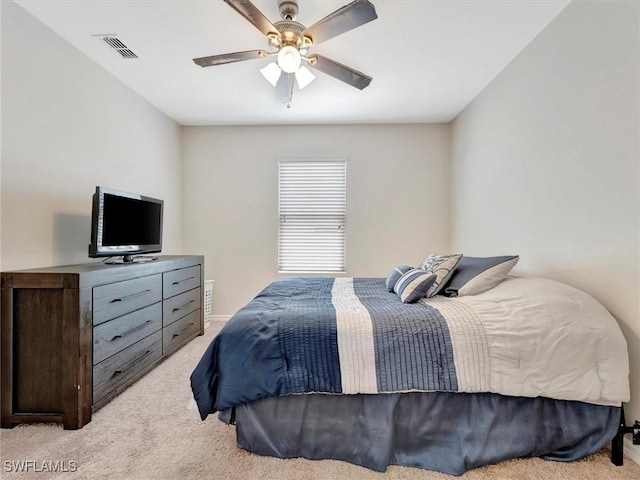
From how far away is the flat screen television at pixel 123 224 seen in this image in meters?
2.23

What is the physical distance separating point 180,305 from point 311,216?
187cm

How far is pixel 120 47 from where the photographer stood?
94.3 inches

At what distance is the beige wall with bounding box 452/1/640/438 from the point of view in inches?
62.2

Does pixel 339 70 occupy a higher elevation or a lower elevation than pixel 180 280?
higher

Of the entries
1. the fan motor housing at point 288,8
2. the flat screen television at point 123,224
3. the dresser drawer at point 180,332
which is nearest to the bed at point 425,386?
the flat screen television at point 123,224

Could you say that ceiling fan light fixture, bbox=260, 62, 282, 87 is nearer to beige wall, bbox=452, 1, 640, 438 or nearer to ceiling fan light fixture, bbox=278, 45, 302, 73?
ceiling fan light fixture, bbox=278, 45, 302, 73

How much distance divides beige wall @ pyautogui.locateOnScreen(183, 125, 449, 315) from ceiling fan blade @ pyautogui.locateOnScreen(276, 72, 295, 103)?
153 cm

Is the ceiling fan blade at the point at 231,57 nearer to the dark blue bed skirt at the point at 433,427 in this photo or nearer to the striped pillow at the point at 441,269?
the striped pillow at the point at 441,269

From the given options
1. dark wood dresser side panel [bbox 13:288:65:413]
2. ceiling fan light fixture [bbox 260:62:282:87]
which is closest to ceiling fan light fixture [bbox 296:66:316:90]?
ceiling fan light fixture [bbox 260:62:282:87]

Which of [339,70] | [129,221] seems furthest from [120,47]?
[339,70]

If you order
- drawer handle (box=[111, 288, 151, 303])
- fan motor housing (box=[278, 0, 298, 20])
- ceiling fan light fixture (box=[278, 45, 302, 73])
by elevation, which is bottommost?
drawer handle (box=[111, 288, 151, 303])

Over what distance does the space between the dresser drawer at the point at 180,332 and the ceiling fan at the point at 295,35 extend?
2205mm

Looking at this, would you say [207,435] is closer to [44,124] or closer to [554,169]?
[44,124]

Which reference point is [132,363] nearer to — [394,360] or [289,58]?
[394,360]
